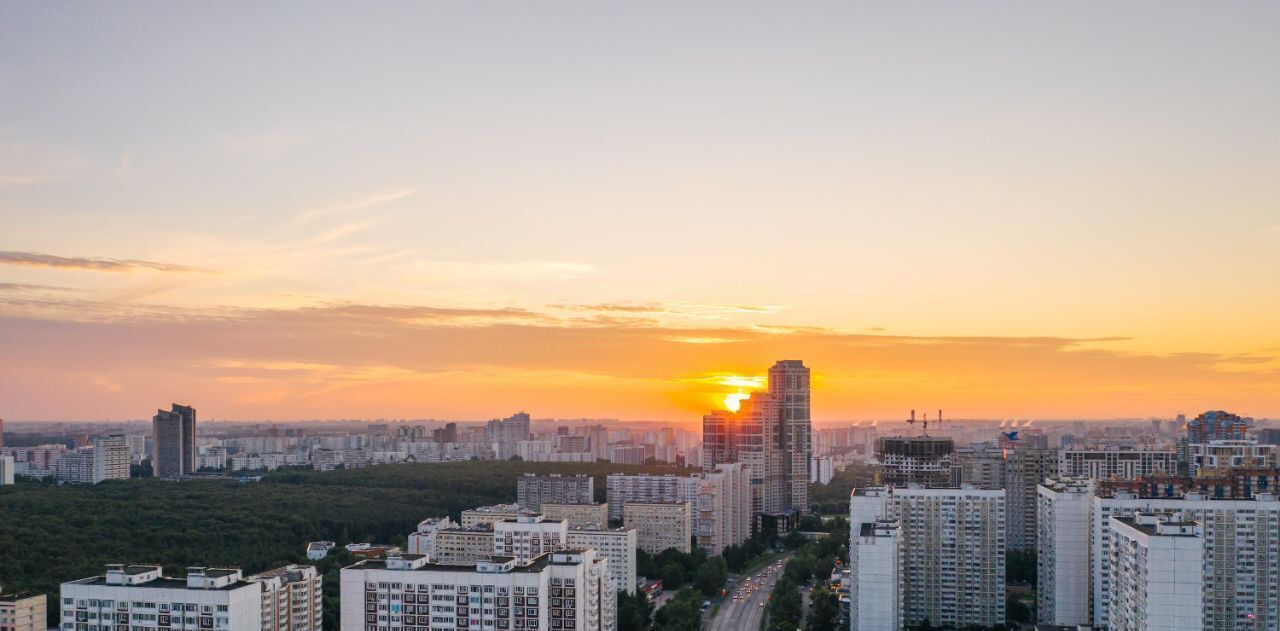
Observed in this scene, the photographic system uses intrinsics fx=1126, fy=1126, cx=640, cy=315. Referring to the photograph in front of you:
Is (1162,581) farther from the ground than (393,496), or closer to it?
farther from the ground

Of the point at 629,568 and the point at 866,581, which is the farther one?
the point at 629,568

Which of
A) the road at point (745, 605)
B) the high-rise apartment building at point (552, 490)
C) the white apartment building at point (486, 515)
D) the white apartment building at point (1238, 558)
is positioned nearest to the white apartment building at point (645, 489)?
the high-rise apartment building at point (552, 490)

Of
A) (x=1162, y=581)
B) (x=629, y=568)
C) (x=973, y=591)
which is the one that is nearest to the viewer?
(x=1162, y=581)

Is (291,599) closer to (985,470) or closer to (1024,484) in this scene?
(1024,484)

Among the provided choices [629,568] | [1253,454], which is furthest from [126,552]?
[1253,454]

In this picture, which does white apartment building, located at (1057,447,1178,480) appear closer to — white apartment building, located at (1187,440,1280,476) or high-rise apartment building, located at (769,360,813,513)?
white apartment building, located at (1187,440,1280,476)

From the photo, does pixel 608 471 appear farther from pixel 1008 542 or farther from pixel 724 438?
pixel 1008 542

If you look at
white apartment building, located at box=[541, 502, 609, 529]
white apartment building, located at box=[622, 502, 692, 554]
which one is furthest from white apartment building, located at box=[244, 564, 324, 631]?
white apartment building, located at box=[622, 502, 692, 554]
